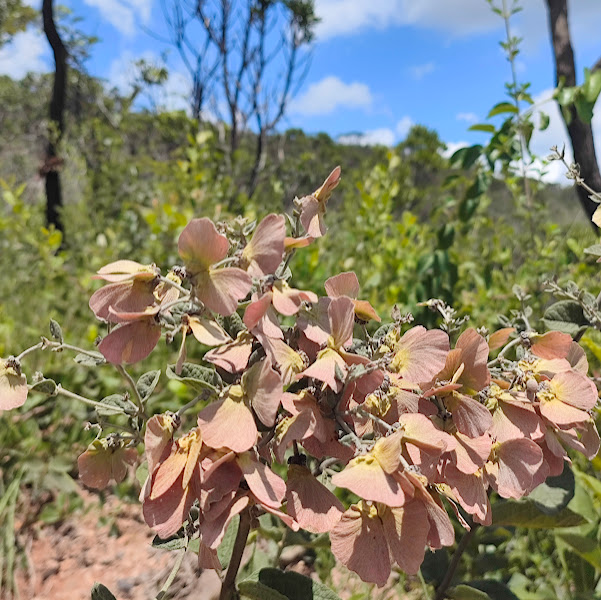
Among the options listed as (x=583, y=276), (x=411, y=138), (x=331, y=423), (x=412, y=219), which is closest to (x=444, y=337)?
(x=331, y=423)

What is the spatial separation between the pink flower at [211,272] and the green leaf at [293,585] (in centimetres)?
30

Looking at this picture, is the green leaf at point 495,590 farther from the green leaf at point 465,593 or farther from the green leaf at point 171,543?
the green leaf at point 171,543

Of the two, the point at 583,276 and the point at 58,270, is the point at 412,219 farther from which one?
the point at 58,270

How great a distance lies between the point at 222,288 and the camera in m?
0.39

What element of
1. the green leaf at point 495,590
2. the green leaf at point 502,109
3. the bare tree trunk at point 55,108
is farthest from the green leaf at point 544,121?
the bare tree trunk at point 55,108

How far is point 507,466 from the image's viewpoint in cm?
43

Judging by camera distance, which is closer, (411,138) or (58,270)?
(58,270)

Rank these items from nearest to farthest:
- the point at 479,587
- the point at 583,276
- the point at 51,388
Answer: the point at 51,388 < the point at 479,587 < the point at 583,276

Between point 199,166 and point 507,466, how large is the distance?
2.27 m

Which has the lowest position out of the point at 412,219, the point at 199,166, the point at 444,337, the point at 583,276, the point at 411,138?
the point at 444,337

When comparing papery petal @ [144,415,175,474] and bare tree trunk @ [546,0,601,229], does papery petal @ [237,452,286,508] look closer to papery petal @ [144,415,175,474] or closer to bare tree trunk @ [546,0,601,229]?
papery petal @ [144,415,175,474]

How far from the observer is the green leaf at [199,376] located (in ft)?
1.40

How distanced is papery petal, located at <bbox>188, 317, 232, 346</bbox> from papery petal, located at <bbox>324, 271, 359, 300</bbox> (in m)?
0.11

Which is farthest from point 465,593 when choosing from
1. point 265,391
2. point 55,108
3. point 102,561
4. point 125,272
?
point 55,108
